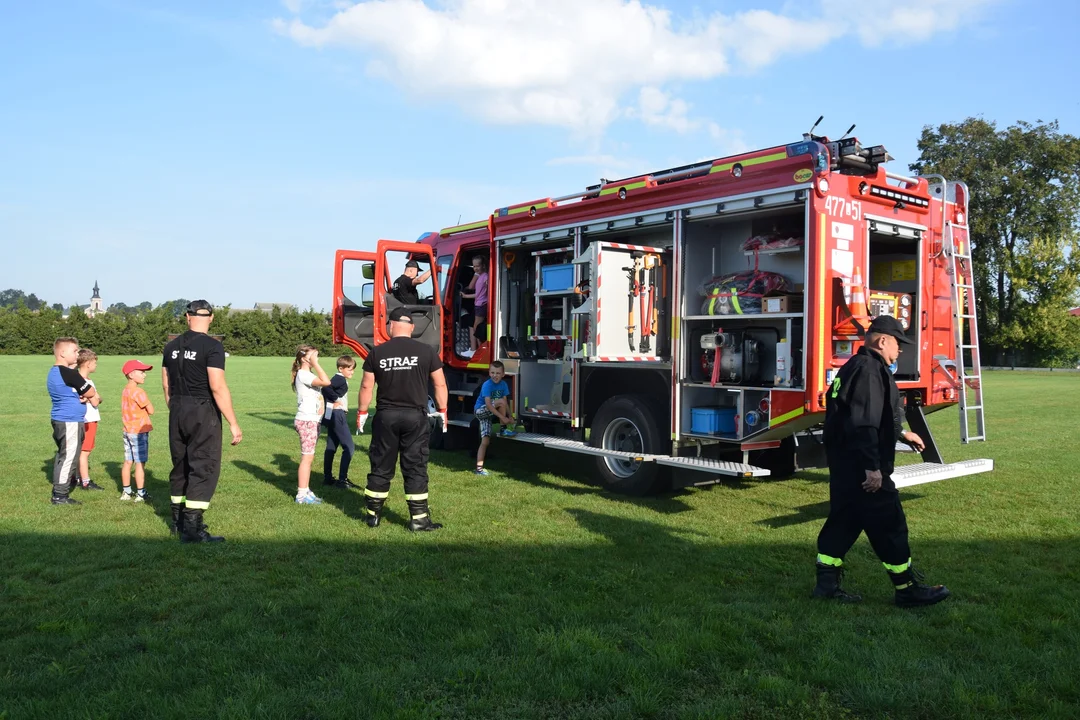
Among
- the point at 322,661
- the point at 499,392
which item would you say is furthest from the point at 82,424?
the point at 322,661

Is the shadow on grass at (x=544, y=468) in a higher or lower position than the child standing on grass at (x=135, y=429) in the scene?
lower

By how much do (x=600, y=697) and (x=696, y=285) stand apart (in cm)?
514

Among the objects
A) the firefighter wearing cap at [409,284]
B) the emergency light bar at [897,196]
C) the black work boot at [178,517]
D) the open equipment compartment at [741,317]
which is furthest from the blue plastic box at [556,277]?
the black work boot at [178,517]

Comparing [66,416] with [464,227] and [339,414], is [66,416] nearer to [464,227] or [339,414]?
[339,414]

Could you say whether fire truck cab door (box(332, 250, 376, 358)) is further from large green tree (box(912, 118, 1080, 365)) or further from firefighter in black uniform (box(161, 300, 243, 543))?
large green tree (box(912, 118, 1080, 365))

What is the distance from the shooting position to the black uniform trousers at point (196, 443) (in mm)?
6406

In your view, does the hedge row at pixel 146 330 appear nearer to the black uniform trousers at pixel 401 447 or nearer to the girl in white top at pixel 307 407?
the girl in white top at pixel 307 407

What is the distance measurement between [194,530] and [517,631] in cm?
318

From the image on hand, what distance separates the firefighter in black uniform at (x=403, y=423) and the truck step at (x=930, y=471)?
3.80m

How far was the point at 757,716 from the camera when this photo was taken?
3.53 metres

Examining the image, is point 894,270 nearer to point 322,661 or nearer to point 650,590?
point 650,590

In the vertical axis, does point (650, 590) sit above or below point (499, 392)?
below

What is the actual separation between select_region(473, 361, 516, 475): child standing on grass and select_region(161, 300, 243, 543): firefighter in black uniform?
3.80m

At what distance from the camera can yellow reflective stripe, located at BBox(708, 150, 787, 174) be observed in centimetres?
715
